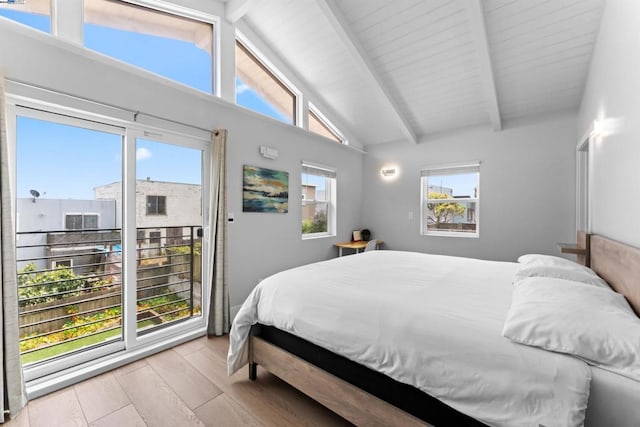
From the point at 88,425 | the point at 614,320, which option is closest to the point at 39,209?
the point at 88,425

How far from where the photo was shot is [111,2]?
235 cm

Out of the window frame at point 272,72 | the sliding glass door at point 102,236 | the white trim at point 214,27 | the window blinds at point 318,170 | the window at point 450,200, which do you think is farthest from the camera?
the window at point 450,200

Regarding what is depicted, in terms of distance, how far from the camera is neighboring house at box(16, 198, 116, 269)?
1.93m

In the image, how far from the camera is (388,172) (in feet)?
15.6

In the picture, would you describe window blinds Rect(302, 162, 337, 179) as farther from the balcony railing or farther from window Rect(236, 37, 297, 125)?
the balcony railing

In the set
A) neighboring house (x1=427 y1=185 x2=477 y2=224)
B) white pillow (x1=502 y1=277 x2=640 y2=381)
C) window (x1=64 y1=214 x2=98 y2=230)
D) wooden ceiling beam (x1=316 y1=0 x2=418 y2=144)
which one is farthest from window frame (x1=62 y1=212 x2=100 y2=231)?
neighboring house (x1=427 y1=185 x2=477 y2=224)

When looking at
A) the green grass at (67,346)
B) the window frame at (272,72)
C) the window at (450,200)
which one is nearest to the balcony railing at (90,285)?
the green grass at (67,346)

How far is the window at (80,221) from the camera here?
208 centimetres

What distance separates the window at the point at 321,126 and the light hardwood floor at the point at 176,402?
3.38m

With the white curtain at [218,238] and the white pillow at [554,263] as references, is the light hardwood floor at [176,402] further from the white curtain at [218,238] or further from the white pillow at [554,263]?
the white pillow at [554,263]

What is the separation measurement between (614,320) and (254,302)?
5.85 ft

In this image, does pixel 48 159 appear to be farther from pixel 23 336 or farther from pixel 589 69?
pixel 589 69

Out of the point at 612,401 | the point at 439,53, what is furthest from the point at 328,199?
the point at 612,401

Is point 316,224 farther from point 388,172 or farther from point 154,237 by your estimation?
point 154,237
